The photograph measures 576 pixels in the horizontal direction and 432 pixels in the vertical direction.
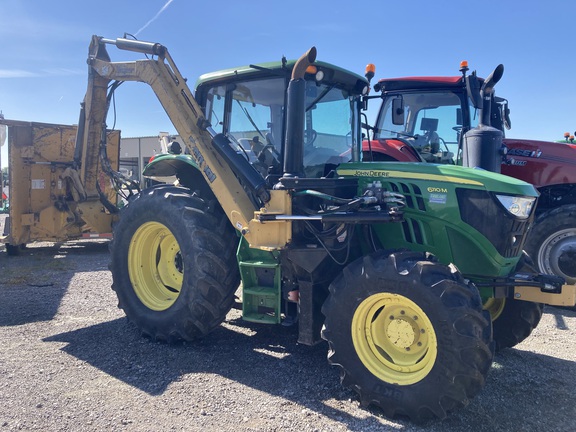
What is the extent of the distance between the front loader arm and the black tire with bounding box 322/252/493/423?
86cm

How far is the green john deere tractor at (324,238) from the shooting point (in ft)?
10.9

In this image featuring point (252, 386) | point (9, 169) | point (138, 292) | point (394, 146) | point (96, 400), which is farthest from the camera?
point (9, 169)

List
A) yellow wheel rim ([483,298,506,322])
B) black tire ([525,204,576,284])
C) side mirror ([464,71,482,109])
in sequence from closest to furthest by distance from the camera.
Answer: yellow wheel rim ([483,298,506,322]) < side mirror ([464,71,482,109]) < black tire ([525,204,576,284])

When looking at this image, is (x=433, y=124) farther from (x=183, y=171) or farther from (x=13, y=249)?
(x=13, y=249)

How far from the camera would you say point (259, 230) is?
164 inches

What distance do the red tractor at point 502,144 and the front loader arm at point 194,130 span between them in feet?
8.27

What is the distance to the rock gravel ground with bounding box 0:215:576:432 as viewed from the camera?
332 cm

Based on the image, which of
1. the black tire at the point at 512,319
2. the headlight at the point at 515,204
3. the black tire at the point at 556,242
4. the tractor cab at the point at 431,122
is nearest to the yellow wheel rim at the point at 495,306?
the black tire at the point at 512,319

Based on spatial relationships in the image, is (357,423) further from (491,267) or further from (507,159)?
(507,159)

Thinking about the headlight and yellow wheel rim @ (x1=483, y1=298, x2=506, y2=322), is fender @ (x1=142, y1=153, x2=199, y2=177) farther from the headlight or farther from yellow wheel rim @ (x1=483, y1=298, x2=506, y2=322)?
yellow wheel rim @ (x1=483, y1=298, x2=506, y2=322)

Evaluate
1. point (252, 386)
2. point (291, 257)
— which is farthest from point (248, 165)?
point (252, 386)

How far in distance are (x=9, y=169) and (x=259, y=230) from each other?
23.3ft

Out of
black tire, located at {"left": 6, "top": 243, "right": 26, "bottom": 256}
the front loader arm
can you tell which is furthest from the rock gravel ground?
black tire, located at {"left": 6, "top": 243, "right": 26, "bottom": 256}

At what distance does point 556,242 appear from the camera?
6625mm
